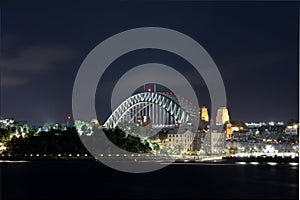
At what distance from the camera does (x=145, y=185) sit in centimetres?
4641

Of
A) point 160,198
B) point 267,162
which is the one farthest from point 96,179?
point 267,162

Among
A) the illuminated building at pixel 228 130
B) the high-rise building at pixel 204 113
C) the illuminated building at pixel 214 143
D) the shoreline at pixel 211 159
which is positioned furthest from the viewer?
the high-rise building at pixel 204 113

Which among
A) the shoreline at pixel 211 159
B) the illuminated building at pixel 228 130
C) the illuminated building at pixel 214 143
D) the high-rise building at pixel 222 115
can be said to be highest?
the high-rise building at pixel 222 115

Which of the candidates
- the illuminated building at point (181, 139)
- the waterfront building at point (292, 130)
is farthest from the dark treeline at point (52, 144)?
the waterfront building at point (292, 130)

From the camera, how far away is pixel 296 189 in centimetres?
4309

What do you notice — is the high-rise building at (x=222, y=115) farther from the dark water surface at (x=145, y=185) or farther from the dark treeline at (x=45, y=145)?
the dark water surface at (x=145, y=185)

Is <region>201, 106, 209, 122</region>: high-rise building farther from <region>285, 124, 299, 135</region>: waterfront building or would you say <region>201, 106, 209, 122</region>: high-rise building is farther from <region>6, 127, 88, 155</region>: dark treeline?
<region>6, 127, 88, 155</region>: dark treeline

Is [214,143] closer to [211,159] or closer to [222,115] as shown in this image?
[211,159]

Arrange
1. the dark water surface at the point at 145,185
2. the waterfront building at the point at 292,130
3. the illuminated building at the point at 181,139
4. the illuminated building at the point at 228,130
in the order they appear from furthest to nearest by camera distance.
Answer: the illuminated building at the point at 228,130 → the waterfront building at the point at 292,130 → the illuminated building at the point at 181,139 → the dark water surface at the point at 145,185

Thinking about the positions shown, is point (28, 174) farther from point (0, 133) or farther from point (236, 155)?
point (236, 155)

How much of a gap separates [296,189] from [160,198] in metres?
10.9

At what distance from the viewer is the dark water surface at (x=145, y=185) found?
3941 centimetres

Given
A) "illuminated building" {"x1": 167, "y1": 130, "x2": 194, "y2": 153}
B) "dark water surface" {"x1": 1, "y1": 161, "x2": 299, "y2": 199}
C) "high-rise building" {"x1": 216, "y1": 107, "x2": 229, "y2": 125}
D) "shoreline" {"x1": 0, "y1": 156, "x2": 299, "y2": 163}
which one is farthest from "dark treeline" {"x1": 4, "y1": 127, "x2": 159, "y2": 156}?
"high-rise building" {"x1": 216, "y1": 107, "x2": 229, "y2": 125}

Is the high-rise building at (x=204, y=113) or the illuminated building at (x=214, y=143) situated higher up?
the high-rise building at (x=204, y=113)
